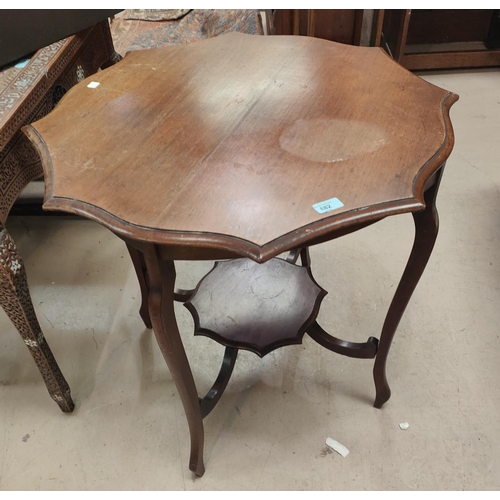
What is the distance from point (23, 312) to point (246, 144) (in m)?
0.65

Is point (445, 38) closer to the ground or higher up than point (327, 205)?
closer to the ground

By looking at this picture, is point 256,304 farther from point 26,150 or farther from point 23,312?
point 26,150

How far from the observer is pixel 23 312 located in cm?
106

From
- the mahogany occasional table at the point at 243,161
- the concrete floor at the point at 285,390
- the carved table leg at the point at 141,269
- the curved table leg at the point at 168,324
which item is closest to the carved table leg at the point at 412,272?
the mahogany occasional table at the point at 243,161

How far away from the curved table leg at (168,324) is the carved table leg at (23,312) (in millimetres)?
371

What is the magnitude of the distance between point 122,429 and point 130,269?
0.64 m

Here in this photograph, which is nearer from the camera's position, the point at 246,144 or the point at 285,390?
the point at 246,144

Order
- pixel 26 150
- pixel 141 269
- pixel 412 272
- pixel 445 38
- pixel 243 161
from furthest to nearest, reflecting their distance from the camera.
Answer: pixel 445 38
pixel 141 269
pixel 26 150
pixel 412 272
pixel 243 161

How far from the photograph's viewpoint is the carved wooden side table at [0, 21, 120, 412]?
39.4 inches

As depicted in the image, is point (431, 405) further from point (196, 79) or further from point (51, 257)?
point (51, 257)

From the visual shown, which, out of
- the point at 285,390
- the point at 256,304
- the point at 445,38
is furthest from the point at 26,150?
the point at 445,38

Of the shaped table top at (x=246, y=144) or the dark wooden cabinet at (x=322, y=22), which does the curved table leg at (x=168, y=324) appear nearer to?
the shaped table top at (x=246, y=144)

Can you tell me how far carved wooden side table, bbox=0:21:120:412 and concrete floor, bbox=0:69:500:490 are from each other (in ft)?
0.53

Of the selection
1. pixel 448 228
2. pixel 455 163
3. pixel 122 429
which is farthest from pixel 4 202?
pixel 455 163
